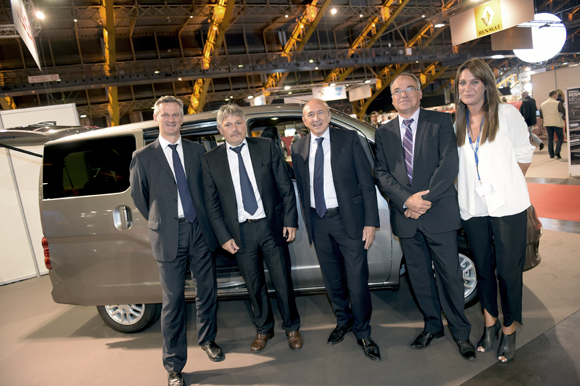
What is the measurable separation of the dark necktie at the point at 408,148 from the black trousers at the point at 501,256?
0.44 metres

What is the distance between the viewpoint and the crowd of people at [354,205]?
2.09 metres

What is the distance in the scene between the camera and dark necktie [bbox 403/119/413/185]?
2.21m

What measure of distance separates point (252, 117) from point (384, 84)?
2343cm

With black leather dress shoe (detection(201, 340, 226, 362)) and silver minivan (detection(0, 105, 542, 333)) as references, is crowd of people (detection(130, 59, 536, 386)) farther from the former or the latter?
silver minivan (detection(0, 105, 542, 333))

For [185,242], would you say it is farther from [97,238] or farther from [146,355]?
[146,355]

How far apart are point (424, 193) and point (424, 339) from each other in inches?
39.0

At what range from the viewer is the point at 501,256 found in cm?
212

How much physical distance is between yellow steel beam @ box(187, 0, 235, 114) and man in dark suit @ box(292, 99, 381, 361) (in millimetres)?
14791

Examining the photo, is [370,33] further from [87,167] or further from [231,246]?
[231,246]

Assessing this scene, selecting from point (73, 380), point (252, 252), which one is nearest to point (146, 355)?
point (73, 380)

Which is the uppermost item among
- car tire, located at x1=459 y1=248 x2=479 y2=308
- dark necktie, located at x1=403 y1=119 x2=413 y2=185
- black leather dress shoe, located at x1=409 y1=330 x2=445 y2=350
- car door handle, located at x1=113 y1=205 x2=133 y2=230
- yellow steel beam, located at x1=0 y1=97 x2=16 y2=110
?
→ yellow steel beam, located at x1=0 y1=97 x2=16 y2=110

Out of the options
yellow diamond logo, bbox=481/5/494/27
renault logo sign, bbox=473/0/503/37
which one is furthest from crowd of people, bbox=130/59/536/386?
yellow diamond logo, bbox=481/5/494/27

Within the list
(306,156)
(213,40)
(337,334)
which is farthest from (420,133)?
(213,40)

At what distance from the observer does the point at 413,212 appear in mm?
2172
